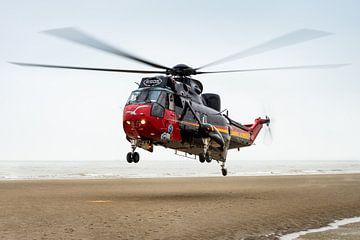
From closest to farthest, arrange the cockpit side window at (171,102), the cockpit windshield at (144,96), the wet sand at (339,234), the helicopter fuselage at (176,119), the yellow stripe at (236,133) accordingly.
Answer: the wet sand at (339,234), the helicopter fuselage at (176,119), the cockpit windshield at (144,96), the cockpit side window at (171,102), the yellow stripe at (236,133)

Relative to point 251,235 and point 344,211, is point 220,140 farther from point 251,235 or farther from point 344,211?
point 251,235

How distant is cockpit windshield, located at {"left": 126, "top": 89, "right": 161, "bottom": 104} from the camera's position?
2611cm

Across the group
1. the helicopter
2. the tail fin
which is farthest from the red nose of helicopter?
the tail fin

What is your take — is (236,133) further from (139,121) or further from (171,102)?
(139,121)

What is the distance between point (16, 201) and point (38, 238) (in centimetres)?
1182

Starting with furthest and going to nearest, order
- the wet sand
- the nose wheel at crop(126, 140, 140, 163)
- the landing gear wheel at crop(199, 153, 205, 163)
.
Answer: the landing gear wheel at crop(199, 153, 205, 163) < the nose wheel at crop(126, 140, 140, 163) < the wet sand

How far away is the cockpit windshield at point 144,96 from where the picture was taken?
26.1 meters

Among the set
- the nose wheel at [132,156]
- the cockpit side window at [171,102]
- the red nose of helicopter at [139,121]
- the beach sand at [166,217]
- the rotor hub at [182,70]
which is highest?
the rotor hub at [182,70]

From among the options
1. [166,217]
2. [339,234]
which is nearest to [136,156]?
[166,217]

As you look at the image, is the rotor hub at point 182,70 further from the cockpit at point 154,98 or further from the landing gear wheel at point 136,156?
the landing gear wheel at point 136,156

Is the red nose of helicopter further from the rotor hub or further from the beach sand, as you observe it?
the rotor hub

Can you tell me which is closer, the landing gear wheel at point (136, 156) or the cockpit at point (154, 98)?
the cockpit at point (154, 98)

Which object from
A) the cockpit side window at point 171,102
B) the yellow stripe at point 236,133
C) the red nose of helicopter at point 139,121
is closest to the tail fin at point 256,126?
the yellow stripe at point 236,133

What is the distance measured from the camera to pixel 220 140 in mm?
31859
